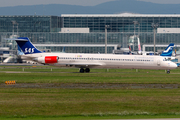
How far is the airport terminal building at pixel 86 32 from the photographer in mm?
152750

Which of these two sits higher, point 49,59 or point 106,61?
point 49,59

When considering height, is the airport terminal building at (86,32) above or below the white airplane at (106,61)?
above

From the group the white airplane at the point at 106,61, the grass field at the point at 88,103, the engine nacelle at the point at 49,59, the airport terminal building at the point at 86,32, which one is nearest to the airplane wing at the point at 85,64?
the white airplane at the point at 106,61

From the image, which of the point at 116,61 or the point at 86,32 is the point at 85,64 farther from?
the point at 86,32

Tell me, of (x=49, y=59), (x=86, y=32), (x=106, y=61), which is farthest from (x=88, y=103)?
(x=86, y=32)

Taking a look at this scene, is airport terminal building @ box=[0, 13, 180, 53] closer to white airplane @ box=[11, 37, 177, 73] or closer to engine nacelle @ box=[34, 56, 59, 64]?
white airplane @ box=[11, 37, 177, 73]

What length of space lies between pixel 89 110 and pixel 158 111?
14.5 ft

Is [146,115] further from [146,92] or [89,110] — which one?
[146,92]

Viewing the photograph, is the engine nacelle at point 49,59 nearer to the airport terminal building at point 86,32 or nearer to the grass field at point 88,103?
the grass field at point 88,103

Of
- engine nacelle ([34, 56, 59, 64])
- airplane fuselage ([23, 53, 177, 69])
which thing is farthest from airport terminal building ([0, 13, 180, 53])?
engine nacelle ([34, 56, 59, 64])

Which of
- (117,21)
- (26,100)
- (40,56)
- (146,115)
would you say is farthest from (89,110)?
(117,21)

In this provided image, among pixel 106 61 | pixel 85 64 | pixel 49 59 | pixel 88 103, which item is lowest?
pixel 88 103

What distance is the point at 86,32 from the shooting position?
162500mm

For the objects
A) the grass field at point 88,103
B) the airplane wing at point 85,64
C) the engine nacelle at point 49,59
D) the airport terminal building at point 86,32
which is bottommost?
the grass field at point 88,103
